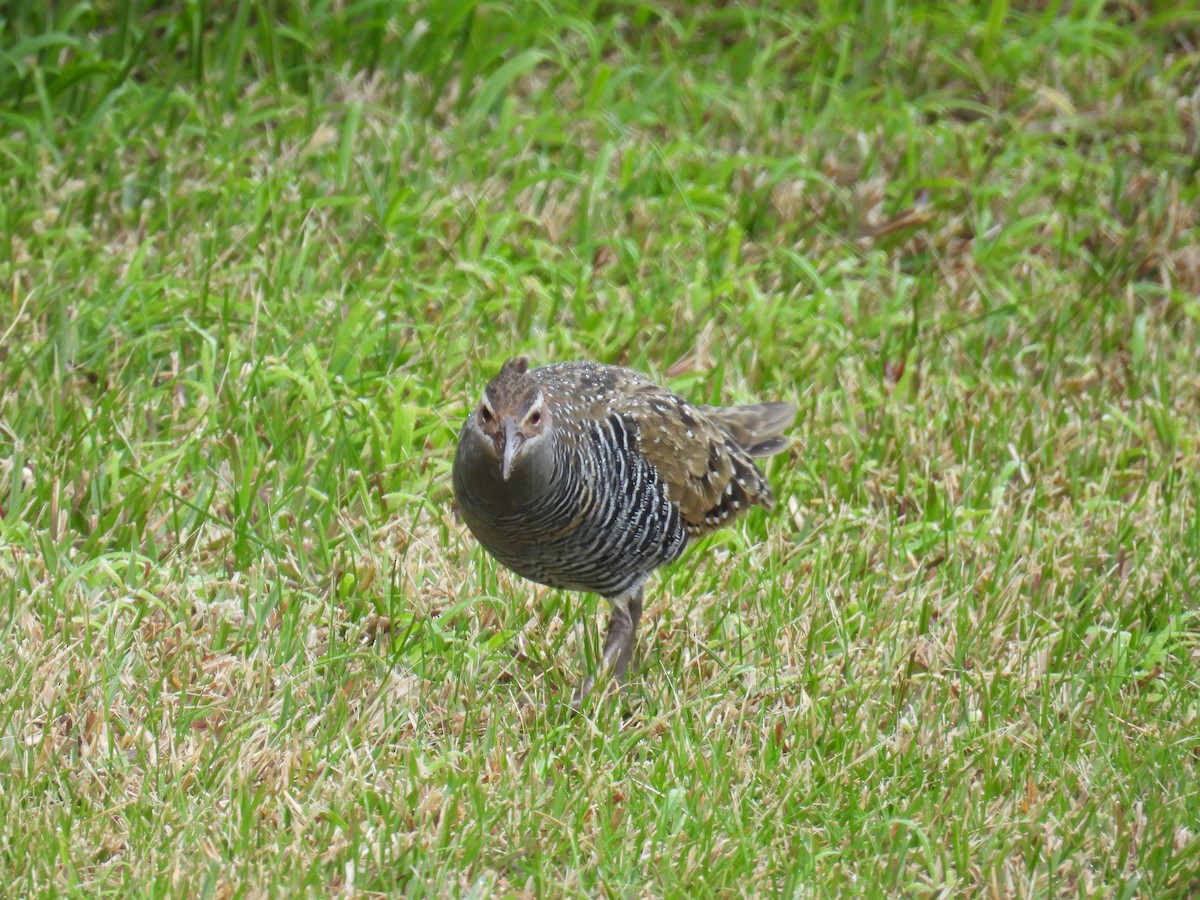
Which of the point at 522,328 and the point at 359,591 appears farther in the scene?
the point at 522,328

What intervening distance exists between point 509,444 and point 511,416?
0.28ft

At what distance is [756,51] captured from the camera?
8.68 m

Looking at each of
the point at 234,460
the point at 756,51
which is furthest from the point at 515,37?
the point at 234,460

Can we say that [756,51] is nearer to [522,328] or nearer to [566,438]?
[522,328]

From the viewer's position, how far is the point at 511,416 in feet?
14.2

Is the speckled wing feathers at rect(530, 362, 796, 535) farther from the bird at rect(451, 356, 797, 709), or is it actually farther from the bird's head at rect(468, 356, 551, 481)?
the bird's head at rect(468, 356, 551, 481)

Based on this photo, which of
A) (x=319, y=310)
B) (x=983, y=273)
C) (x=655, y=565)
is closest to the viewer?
(x=655, y=565)

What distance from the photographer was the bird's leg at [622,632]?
5070 mm

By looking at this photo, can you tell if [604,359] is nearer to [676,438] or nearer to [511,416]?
[676,438]

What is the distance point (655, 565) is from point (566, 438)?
60 cm

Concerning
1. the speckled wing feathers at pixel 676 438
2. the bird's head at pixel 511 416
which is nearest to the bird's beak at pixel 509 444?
the bird's head at pixel 511 416

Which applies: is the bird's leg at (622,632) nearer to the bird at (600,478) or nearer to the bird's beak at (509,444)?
the bird at (600,478)

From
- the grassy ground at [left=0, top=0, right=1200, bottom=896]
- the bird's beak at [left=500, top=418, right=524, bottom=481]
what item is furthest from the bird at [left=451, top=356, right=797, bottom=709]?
the grassy ground at [left=0, top=0, right=1200, bottom=896]

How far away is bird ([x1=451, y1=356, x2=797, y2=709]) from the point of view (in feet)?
14.6
